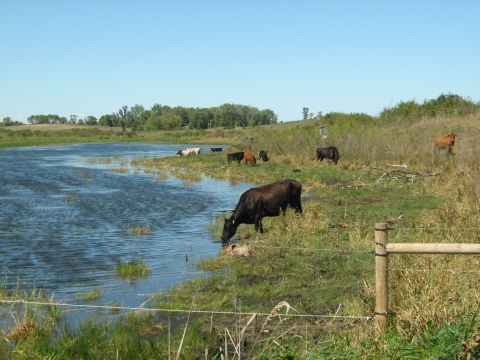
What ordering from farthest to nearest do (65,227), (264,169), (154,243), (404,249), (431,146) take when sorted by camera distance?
(264,169) < (431,146) < (65,227) < (154,243) < (404,249)

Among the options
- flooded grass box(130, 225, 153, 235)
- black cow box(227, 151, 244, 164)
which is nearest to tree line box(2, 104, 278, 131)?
black cow box(227, 151, 244, 164)

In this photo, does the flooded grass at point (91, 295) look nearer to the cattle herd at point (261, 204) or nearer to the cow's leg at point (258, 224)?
the cattle herd at point (261, 204)

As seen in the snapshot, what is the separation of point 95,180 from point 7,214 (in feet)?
38.7

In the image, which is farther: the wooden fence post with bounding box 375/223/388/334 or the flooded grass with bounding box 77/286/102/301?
the flooded grass with bounding box 77/286/102/301

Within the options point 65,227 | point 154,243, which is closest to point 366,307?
point 154,243

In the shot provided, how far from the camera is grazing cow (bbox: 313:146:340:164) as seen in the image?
96.6 ft

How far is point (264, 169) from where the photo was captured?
29.8 m

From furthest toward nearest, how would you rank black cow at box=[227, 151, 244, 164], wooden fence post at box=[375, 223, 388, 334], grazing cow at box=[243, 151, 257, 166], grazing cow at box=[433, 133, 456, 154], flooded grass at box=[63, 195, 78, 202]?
black cow at box=[227, 151, 244, 164] < grazing cow at box=[243, 151, 257, 166] < grazing cow at box=[433, 133, 456, 154] < flooded grass at box=[63, 195, 78, 202] < wooden fence post at box=[375, 223, 388, 334]

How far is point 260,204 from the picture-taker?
13703 mm

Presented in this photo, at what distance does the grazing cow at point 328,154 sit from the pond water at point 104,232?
560 cm

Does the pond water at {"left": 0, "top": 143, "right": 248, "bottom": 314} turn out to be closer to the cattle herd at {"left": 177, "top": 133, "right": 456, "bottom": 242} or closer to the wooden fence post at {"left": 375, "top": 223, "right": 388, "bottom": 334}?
the cattle herd at {"left": 177, "top": 133, "right": 456, "bottom": 242}

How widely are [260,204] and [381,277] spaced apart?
26.4ft

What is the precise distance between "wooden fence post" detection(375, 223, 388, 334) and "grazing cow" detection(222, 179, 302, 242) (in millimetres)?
7781

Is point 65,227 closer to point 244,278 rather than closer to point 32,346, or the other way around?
point 244,278
